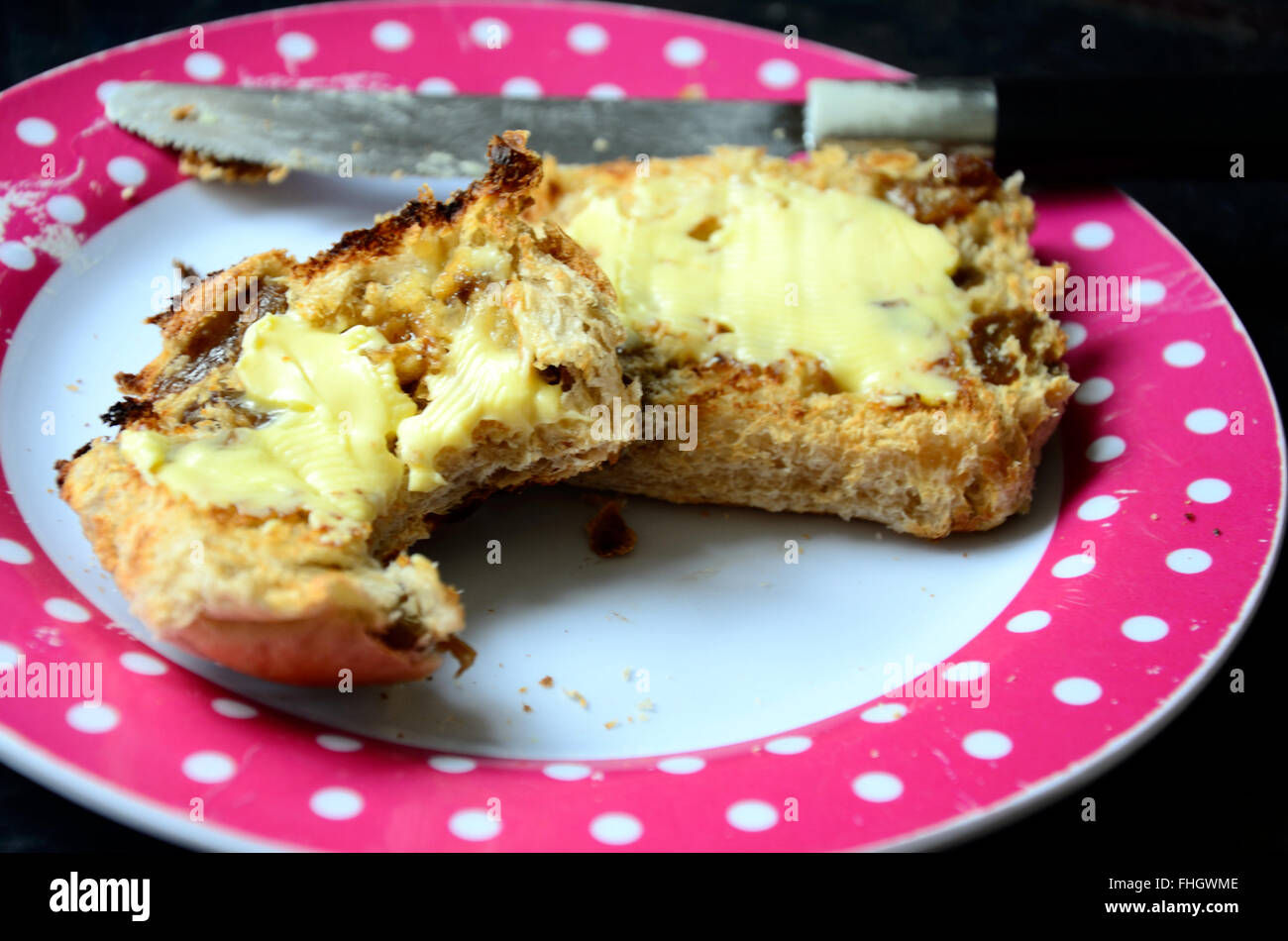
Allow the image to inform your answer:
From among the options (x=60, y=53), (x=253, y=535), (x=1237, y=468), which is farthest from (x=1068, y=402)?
(x=60, y=53)

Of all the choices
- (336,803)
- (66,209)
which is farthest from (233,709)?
(66,209)

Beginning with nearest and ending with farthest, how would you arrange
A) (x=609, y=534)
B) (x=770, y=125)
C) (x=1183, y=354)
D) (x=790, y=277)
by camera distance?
(x=609, y=534)
(x=790, y=277)
(x=1183, y=354)
(x=770, y=125)

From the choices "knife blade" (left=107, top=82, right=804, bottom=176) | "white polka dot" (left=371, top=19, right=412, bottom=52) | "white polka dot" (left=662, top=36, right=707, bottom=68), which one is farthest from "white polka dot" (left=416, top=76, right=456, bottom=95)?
"white polka dot" (left=662, top=36, right=707, bottom=68)

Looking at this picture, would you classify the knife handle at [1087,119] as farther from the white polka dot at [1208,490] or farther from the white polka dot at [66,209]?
the white polka dot at [66,209]

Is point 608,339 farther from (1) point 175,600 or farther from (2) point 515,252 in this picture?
(1) point 175,600

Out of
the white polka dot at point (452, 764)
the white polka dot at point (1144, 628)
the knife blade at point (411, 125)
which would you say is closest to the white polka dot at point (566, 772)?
the white polka dot at point (452, 764)

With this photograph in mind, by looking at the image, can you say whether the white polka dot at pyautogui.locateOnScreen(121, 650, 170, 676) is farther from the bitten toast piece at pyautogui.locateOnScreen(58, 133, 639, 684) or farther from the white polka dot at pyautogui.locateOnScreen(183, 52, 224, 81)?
the white polka dot at pyautogui.locateOnScreen(183, 52, 224, 81)

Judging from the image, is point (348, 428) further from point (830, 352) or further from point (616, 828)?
point (830, 352)
